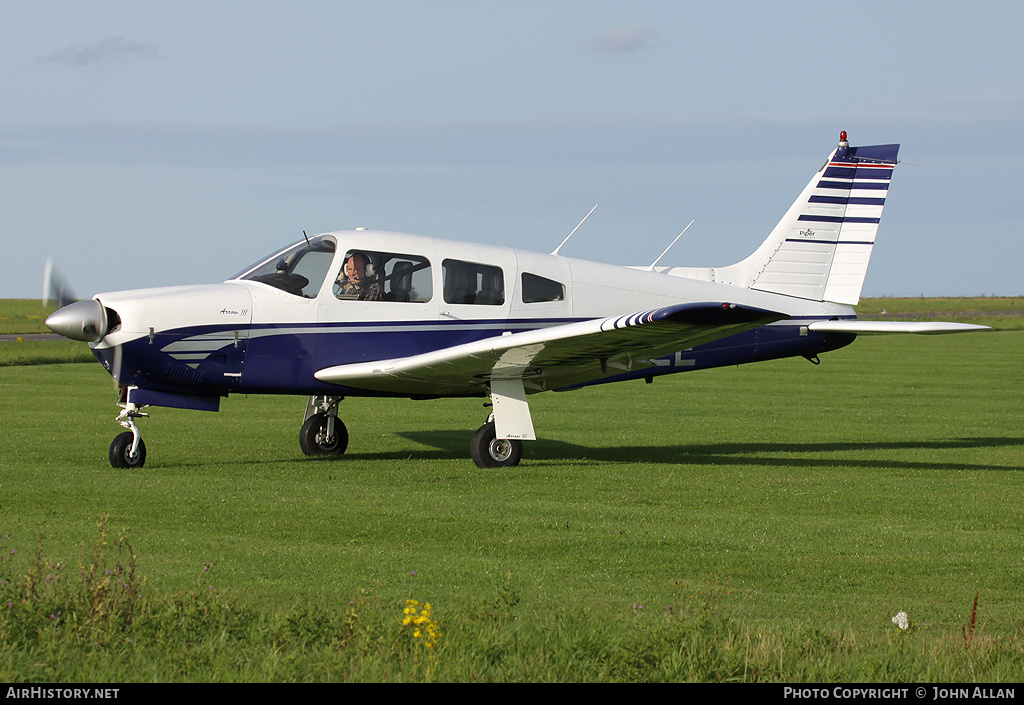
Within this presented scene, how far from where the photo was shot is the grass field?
4.44 m

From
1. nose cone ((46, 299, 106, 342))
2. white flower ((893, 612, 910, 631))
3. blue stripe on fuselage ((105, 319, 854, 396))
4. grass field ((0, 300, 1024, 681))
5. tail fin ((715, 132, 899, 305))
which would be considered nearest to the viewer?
grass field ((0, 300, 1024, 681))

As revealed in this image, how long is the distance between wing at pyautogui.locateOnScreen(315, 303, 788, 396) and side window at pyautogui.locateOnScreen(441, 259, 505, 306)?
2.57 feet

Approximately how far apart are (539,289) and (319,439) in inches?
125

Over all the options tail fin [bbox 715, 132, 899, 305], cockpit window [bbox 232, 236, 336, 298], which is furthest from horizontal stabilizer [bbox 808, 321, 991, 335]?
cockpit window [bbox 232, 236, 336, 298]

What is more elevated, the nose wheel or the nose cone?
the nose cone

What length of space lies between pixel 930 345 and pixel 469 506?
1384 inches

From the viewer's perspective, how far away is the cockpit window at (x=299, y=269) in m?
11.3

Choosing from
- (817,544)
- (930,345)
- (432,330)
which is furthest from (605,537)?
(930,345)

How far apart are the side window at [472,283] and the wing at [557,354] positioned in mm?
784

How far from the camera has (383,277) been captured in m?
11.6

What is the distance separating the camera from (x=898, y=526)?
27.1ft

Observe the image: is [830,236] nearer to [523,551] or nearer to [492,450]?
[492,450]

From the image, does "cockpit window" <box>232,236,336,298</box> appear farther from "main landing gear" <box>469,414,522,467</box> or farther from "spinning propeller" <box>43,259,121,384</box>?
"main landing gear" <box>469,414,522,467</box>

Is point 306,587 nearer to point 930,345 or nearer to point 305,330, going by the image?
point 305,330
